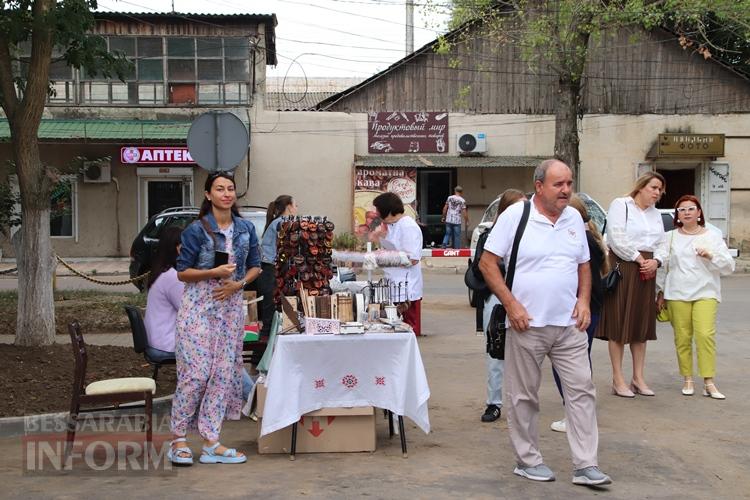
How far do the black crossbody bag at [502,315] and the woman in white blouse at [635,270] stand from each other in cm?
267

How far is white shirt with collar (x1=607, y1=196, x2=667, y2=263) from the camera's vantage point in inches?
320

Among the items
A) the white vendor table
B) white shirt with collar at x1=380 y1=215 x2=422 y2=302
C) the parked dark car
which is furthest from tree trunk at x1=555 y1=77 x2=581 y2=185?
the white vendor table

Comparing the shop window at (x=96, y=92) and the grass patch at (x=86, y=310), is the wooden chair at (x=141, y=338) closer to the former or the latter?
the grass patch at (x=86, y=310)

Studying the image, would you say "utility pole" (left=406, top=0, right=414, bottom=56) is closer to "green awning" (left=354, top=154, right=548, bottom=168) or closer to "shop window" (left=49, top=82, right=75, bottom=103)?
"green awning" (left=354, top=154, right=548, bottom=168)

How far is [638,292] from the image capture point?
8242 mm

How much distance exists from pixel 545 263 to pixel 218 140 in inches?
204

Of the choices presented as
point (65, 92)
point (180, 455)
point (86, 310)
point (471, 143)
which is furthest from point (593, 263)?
point (65, 92)

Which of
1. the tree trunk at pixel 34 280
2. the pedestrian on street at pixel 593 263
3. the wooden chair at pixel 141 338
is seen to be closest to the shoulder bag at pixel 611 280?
the pedestrian on street at pixel 593 263

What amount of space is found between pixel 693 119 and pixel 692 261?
2086 cm

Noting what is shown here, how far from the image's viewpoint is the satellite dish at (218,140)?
9.74 meters

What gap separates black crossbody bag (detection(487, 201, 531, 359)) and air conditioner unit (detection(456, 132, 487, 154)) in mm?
21463

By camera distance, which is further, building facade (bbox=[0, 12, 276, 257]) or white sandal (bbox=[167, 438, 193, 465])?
building facade (bbox=[0, 12, 276, 257])

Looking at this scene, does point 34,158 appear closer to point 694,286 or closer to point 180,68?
point 694,286

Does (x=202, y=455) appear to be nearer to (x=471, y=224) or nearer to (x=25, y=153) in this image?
→ (x=25, y=153)
